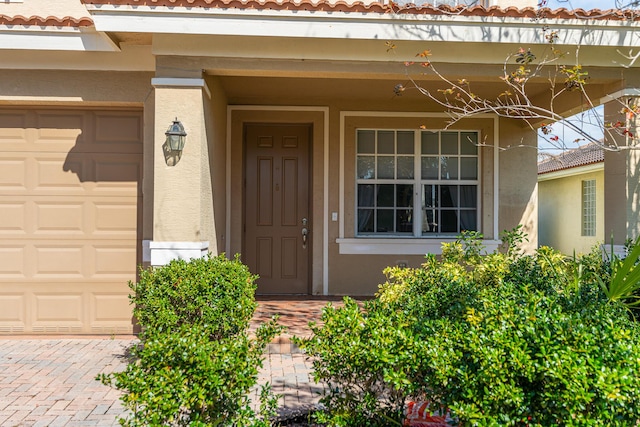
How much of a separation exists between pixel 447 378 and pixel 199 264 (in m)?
3.12

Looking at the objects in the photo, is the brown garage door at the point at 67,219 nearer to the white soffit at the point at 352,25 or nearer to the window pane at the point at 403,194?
the white soffit at the point at 352,25

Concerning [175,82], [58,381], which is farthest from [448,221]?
[58,381]

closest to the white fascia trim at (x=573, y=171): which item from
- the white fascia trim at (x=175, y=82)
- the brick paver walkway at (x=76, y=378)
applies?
the brick paver walkway at (x=76, y=378)

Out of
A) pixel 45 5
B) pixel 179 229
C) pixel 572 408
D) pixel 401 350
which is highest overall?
pixel 45 5

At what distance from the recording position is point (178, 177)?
556 cm

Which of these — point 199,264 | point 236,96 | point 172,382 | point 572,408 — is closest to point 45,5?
point 236,96

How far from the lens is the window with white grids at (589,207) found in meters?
14.8

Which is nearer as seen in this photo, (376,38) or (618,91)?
(376,38)

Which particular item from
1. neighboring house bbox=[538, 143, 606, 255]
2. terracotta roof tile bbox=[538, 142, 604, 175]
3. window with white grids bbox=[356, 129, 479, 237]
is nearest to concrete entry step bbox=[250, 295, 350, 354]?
window with white grids bbox=[356, 129, 479, 237]

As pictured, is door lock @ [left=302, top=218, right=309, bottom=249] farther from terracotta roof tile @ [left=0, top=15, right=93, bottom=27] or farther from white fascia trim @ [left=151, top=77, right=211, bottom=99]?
terracotta roof tile @ [left=0, top=15, right=93, bottom=27]

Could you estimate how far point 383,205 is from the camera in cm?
849

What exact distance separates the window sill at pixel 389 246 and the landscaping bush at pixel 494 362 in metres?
4.97

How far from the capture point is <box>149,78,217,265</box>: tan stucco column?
18.1 ft

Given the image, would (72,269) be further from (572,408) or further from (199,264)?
(572,408)
